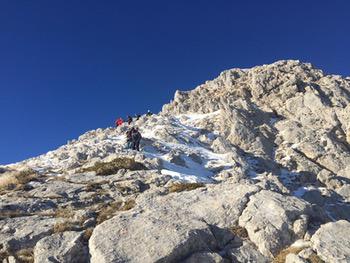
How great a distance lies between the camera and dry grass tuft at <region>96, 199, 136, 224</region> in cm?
1735

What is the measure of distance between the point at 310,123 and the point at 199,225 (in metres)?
52.1

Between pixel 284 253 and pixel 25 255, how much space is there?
27.3 ft

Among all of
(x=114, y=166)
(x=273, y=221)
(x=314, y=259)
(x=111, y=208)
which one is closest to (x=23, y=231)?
(x=111, y=208)

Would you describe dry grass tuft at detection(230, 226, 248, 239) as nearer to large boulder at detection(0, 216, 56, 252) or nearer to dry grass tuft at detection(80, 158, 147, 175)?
large boulder at detection(0, 216, 56, 252)

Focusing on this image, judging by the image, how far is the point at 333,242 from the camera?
1351cm

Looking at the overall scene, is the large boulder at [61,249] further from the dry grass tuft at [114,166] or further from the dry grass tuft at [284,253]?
the dry grass tuft at [114,166]

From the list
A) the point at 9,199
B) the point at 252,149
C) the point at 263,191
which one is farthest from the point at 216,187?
the point at 252,149

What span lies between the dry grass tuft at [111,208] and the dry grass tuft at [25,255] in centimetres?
287

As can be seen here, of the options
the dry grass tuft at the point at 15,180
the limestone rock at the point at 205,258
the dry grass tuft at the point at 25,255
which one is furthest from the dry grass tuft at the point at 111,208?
the dry grass tuft at the point at 15,180

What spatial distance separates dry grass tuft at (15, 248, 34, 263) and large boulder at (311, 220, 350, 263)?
8886 millimetres

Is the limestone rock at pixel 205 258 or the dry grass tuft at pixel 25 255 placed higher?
the dry grass tuft at pixel 25 255

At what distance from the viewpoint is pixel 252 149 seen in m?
57.1

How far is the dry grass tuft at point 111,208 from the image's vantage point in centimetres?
1735

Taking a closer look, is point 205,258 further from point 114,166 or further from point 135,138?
point 135,138
